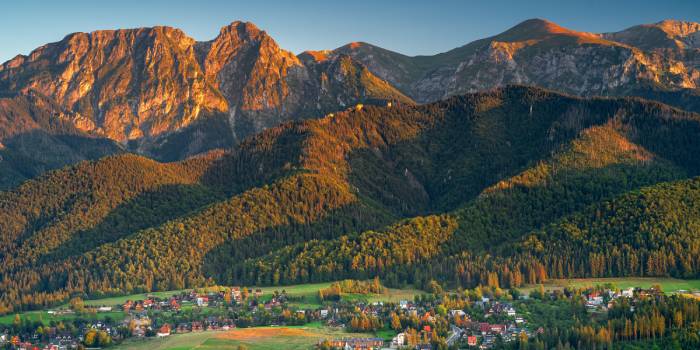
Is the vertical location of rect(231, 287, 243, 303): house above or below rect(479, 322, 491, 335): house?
above

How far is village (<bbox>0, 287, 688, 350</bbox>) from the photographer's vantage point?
150625 millimetres

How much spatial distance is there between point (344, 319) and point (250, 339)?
17.7 meters

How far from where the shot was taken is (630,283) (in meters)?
184

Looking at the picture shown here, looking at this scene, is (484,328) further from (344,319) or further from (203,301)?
(203,301)

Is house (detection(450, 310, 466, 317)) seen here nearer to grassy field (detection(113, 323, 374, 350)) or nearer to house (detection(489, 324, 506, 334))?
house (detection(489, 324, 506, 334))

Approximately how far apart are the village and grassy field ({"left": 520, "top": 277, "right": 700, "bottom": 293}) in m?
7.12

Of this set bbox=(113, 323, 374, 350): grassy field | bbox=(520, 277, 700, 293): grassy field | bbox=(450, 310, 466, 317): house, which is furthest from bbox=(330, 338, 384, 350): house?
bbox=(520, 277, 700, 293): grassy field

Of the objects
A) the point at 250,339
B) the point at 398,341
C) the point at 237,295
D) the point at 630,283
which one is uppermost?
the point at 237,295

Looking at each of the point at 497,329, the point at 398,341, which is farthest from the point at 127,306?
the point at 497,329

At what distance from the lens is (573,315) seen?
156500 millimetres

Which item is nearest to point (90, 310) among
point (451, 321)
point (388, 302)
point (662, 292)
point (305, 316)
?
point (305, 316)

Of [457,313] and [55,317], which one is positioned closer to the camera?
[457,313]

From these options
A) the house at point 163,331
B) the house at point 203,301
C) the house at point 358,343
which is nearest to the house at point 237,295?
the house at point 203,301

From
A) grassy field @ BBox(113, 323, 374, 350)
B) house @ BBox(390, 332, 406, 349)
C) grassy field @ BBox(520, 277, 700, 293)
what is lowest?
house @ BBox(390, 332, 406, 349)
